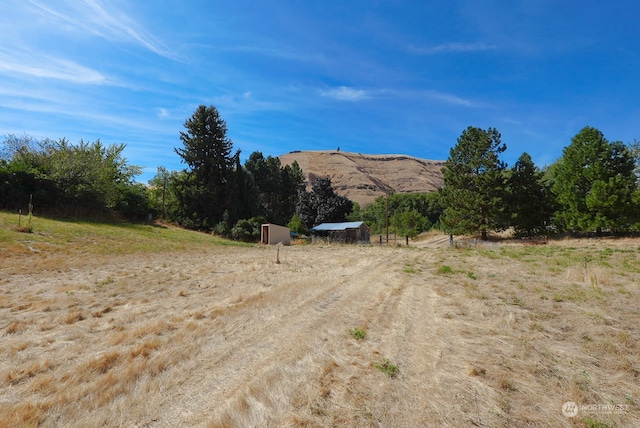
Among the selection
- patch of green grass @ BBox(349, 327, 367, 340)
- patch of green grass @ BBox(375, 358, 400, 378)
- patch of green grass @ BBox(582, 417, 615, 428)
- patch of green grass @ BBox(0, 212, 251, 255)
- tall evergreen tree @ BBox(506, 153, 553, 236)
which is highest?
tall evergreen tree @ BBox(506, 153, 553, 236)

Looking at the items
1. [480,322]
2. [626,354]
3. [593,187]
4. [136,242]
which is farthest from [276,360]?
[593,187]

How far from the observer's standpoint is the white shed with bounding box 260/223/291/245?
3525 centimetres

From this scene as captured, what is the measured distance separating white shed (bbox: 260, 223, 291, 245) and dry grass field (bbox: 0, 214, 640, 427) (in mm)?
25634

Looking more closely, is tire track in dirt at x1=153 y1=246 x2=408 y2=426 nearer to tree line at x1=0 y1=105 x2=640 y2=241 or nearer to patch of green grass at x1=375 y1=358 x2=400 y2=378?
patch of green grass at x1=375 y1=358 x2=400 y2=378

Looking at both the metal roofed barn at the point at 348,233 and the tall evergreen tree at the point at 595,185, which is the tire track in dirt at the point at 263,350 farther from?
the tall evergreen tree at the point at 595,185

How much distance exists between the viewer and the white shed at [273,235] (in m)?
35.2

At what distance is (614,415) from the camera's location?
124 inches

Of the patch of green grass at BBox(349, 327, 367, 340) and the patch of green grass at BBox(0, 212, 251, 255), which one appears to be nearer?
the patch of green grass at BBox(349, 327, 367, 340)

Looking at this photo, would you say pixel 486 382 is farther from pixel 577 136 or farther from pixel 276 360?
pixel 577 136

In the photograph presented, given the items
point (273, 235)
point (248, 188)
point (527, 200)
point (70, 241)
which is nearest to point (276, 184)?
point (248, 188)

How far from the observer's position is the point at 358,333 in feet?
17.9

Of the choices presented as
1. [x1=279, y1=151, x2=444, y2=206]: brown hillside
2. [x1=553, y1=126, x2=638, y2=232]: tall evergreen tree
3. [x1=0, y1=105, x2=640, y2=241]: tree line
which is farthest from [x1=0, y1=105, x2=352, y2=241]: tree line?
[x1=279, y1=151, x2=444, y2=206]: brown hillside

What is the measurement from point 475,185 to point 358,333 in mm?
38065

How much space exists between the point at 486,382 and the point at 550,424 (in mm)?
800
